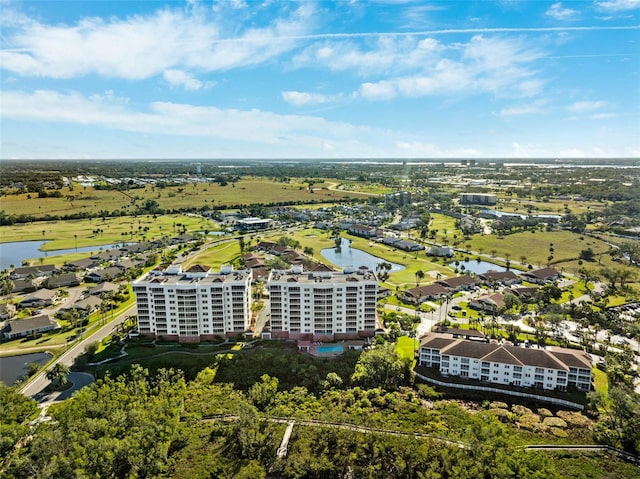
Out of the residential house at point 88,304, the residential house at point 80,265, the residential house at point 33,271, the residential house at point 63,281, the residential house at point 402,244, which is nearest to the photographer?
the residential house at point 88,304

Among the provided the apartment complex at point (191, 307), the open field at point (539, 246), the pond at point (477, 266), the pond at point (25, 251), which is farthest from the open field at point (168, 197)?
the apartment complex at point (191, 307)

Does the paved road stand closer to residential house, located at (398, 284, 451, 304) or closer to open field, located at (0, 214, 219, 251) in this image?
residential house, located at (398, 284, 451, 304)

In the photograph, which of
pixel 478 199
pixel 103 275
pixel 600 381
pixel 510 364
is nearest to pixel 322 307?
pixel 510 364

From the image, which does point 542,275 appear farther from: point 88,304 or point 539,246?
point 88,304

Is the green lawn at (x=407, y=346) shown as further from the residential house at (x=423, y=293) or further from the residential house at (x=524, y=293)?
the residential house at (x=524, y=293)

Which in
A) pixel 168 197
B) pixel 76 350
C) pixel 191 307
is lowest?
pixel 76 350

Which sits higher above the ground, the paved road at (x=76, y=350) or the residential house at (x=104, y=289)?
the residential house at (x=104, y=289)

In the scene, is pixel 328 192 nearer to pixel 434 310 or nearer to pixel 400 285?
pixel 400 285
